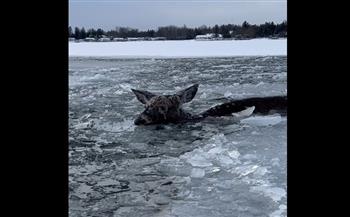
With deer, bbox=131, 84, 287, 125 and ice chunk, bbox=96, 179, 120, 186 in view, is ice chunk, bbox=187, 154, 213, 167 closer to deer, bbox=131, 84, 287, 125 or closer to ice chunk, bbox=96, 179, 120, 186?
ice chunk, bbox=96, 179, 120, 186

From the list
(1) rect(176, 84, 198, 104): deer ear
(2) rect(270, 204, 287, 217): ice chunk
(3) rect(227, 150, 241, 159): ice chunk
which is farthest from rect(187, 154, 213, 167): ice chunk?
(1) rect(176, 84, 198, 104): deer ear

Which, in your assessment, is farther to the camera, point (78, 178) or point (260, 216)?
point (78, 178)

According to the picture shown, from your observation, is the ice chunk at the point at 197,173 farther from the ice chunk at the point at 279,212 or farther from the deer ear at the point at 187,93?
the deer ear at the point at 187,93

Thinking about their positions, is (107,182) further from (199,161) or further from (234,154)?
(234,154)

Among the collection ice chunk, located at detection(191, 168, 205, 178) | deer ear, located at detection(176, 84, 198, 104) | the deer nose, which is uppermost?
deer ear, located at detection(176, 84, 198, 104)

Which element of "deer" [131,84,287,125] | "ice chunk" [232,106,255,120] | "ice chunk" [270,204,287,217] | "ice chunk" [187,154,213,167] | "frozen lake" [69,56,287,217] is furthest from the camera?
"ice chunk" [232,106,255,120]

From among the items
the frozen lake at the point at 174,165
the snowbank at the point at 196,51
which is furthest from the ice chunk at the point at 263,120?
the snowbank at the point at 196,51

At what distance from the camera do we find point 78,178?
3.82 meters

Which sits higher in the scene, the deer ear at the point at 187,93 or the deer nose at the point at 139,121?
the deer ear at the point at 187,93

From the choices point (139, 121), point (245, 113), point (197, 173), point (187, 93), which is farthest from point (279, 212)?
point (187, 93)

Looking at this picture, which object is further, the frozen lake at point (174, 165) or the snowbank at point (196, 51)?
the snowbank at point (196, 51)
